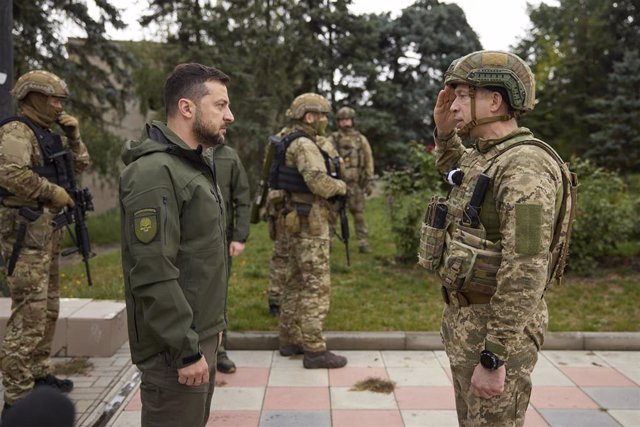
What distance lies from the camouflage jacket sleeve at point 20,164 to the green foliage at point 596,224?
705cm

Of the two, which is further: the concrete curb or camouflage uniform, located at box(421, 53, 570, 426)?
the concrete curb

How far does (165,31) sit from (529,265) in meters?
18.6

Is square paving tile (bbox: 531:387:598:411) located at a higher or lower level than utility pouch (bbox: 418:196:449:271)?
lower

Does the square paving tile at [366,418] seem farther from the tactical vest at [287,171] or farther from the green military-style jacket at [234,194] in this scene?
the tactical vest at [287,171]

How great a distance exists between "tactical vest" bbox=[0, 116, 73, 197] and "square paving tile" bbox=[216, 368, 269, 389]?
6.74 feet

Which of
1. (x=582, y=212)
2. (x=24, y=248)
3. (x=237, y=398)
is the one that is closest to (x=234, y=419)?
(x=237, y=398)

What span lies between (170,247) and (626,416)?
12.2ft

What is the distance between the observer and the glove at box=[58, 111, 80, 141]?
503cm

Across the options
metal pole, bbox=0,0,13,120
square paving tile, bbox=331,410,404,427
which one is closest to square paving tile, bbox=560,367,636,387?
square paving tile, bbox=331,410,404,427

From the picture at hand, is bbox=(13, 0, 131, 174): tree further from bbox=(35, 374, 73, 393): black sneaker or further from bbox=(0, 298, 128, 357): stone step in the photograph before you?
bbox=(35, 374, 73, 393): black sneaker

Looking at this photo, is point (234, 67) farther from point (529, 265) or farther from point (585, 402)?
point (529, 265)

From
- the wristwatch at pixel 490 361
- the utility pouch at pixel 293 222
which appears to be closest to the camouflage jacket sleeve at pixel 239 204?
the utility pouch at pixel 293 222

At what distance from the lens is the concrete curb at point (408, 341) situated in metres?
5.93

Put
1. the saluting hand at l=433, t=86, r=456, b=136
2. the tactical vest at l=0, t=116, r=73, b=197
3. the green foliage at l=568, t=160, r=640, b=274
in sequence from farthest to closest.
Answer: the green foliage at l=568, t=160, r=640, b=274
the tactical vest at l=0, t=116, r=73, b=197
the saluting hand at l=433, t=86, r=456, b=136
